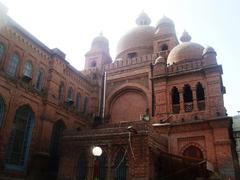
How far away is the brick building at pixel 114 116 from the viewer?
47.1 ft

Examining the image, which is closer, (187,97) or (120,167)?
(120,167)

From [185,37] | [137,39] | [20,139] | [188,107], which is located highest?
[137,39]

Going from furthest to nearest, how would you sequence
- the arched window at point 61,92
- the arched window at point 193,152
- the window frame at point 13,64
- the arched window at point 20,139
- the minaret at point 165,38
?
the minaret at point 165,38, the arched window at point 61,92, the arched window at point 193,152, the window frame at point 13,64, the arched window at point 20,139

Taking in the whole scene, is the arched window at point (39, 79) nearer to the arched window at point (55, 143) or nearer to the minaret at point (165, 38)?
the arched window at point (55, 143)

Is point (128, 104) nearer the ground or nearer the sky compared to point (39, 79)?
nearer the ground

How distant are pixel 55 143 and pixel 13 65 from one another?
5711 mm

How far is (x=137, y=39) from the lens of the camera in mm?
26750

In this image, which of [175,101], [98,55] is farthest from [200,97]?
[98,55]

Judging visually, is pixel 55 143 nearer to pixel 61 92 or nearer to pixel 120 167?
pixel 61 92

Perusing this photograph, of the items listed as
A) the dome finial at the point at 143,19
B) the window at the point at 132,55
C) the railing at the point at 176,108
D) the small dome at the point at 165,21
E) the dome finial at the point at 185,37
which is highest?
the dome finial at the point at 143,19

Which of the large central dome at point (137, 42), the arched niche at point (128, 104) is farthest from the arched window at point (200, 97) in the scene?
the large central dome at point (137, 42)

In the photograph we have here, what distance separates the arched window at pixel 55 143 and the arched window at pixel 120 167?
4.85 metres

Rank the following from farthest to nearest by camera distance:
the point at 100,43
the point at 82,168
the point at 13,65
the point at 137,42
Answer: the point at 100,43 → the point at 137,42 → the point at 13,65 → the point at 82,168

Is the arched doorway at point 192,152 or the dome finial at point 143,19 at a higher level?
the dome finial at point 143,19
